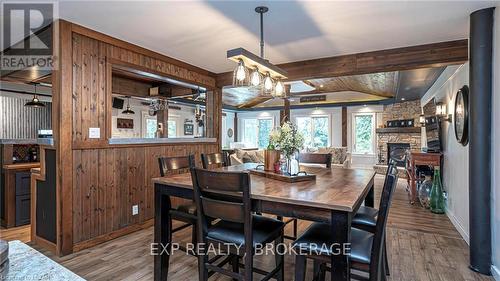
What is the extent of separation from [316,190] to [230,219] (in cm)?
59

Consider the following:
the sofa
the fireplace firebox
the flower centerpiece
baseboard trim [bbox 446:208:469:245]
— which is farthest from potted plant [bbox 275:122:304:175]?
the fireplace firebox

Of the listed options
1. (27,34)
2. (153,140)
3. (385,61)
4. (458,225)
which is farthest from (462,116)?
(27,34)

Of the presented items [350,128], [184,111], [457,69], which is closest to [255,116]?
[184,111]

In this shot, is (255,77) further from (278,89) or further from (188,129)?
(188,129)

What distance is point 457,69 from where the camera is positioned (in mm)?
3699

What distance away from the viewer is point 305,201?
149 cm

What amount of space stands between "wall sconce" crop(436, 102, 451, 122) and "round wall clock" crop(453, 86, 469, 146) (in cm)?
64

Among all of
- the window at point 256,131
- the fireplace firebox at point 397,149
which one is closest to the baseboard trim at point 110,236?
the fireplace firebox at point 397,149

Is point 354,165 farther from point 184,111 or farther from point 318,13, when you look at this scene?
point 318,13

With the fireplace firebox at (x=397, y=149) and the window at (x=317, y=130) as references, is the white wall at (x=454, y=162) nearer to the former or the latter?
the fireplace firebox at (x=397, y=149)

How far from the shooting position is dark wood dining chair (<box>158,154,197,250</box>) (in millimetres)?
2227

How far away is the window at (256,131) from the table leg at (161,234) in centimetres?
943

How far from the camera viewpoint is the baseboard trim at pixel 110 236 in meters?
2.80

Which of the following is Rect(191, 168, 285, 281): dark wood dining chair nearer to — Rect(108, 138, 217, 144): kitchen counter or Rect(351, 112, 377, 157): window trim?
Rect(108, 138, 217, 144): kitchen counter
